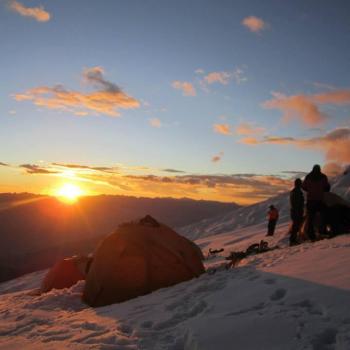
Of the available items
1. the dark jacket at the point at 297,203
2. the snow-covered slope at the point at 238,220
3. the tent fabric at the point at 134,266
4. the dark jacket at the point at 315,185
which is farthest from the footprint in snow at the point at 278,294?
the snow-covered slope at the point at 238,220

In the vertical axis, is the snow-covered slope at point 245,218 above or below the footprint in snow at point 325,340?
below

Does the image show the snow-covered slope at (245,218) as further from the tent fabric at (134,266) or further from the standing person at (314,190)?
the tent fabric at (134,266)

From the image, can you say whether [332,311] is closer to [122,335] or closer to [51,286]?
[122,335]

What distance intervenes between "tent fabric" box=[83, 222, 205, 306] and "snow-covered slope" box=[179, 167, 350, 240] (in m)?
54.5

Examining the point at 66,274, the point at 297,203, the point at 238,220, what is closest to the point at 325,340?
the point at 297,203

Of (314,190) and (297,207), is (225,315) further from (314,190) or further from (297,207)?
(297,207)

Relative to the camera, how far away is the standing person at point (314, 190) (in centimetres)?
1374

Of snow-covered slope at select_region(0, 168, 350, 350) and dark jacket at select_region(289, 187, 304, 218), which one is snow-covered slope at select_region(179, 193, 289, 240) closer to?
dark jacket at select_region(289, 187, 304, 218)

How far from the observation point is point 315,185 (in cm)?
1372

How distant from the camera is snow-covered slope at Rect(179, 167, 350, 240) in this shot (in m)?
68.4

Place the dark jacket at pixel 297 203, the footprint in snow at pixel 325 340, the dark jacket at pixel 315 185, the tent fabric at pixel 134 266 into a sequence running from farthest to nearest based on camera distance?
the dark jacket at pixel 297 203
the dark jacket at pixel 315 185
the tent fabric at pixel 134 266
the footprint in snow at pixel 325 340

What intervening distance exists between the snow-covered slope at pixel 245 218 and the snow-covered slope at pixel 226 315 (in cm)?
5677

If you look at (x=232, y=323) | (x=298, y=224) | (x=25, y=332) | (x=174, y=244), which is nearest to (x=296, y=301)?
(x=232, y=323)

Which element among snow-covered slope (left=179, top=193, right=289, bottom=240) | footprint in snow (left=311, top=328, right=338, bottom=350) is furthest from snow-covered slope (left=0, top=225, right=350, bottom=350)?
snow-covered slope (left=179, top=193, right=289, bottom=240)
